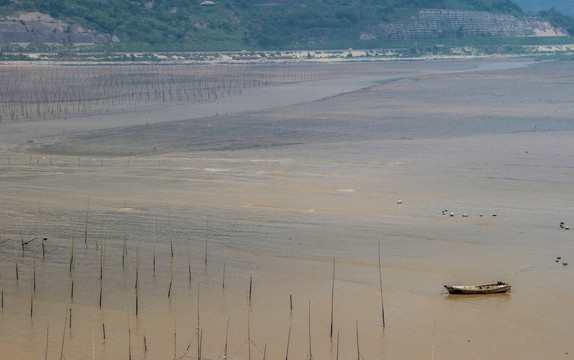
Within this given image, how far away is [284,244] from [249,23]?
119m

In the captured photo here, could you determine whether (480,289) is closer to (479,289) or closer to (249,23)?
(479,289)

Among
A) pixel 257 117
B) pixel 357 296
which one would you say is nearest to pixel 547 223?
Result: pixel 357 296

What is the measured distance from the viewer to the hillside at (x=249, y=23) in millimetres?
100500

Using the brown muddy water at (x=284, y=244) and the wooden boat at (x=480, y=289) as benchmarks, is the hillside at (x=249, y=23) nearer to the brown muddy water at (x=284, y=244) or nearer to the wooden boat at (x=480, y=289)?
the brown muddy water at (x=284, y=244)

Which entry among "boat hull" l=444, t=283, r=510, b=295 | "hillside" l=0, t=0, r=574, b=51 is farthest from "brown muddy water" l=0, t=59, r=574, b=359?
"hillside" l=0, t=0, r=574, b=51

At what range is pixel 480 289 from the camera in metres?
12.1

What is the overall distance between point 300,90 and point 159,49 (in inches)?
2191

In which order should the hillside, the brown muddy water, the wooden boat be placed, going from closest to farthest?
the brown muddy water
the wooden boat
the hillside

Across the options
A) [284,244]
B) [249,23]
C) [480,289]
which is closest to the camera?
[480,289]

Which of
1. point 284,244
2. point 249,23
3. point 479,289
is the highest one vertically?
point 479,289

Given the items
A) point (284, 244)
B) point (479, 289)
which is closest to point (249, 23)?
point (284, 244)

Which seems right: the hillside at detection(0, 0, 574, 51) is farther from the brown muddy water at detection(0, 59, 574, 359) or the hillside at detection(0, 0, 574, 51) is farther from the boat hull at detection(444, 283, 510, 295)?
the boat hull at detection(444, 283, 510, 295)

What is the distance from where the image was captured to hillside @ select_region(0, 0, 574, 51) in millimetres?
100500

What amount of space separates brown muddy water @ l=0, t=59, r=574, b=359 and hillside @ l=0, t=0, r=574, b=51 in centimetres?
7488
